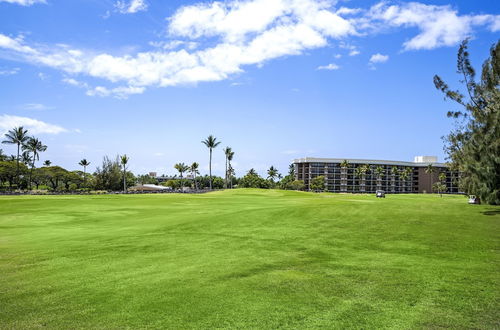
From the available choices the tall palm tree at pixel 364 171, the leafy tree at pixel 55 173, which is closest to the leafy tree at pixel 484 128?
the leafy tree at pixel 55 173

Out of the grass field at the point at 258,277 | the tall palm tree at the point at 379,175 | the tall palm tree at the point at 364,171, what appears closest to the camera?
the grass field at the point at 258,277

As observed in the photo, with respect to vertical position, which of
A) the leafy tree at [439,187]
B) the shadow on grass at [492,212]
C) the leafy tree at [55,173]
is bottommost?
the leafy tree at [439,187]

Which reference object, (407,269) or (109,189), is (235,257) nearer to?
(407,269)

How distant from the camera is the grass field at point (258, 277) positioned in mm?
7262

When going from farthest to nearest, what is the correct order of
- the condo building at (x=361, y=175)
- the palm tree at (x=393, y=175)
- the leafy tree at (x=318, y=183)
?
the condo building at (x=361, y=175) < the palm tree at (x=393, y=175) < the leafy tree at (x=318, y=183)

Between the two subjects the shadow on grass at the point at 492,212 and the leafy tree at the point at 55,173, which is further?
the leafy tree at the point at 55,173

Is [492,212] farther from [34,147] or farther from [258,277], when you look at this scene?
[34,147]

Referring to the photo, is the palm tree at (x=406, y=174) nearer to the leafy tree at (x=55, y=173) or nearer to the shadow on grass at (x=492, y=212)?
the leafy tree at (x=55, y=173)

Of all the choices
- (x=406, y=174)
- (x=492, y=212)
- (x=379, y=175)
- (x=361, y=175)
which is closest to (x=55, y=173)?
(x=361, y=175)

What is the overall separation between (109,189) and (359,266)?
131 metres

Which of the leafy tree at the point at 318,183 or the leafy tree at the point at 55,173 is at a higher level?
the leafy tree at the point at 55,173

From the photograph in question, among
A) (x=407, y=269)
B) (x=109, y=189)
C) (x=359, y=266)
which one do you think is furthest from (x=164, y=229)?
(x=109, y=189)

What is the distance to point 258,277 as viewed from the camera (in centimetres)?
987

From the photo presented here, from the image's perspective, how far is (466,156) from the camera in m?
23.2
